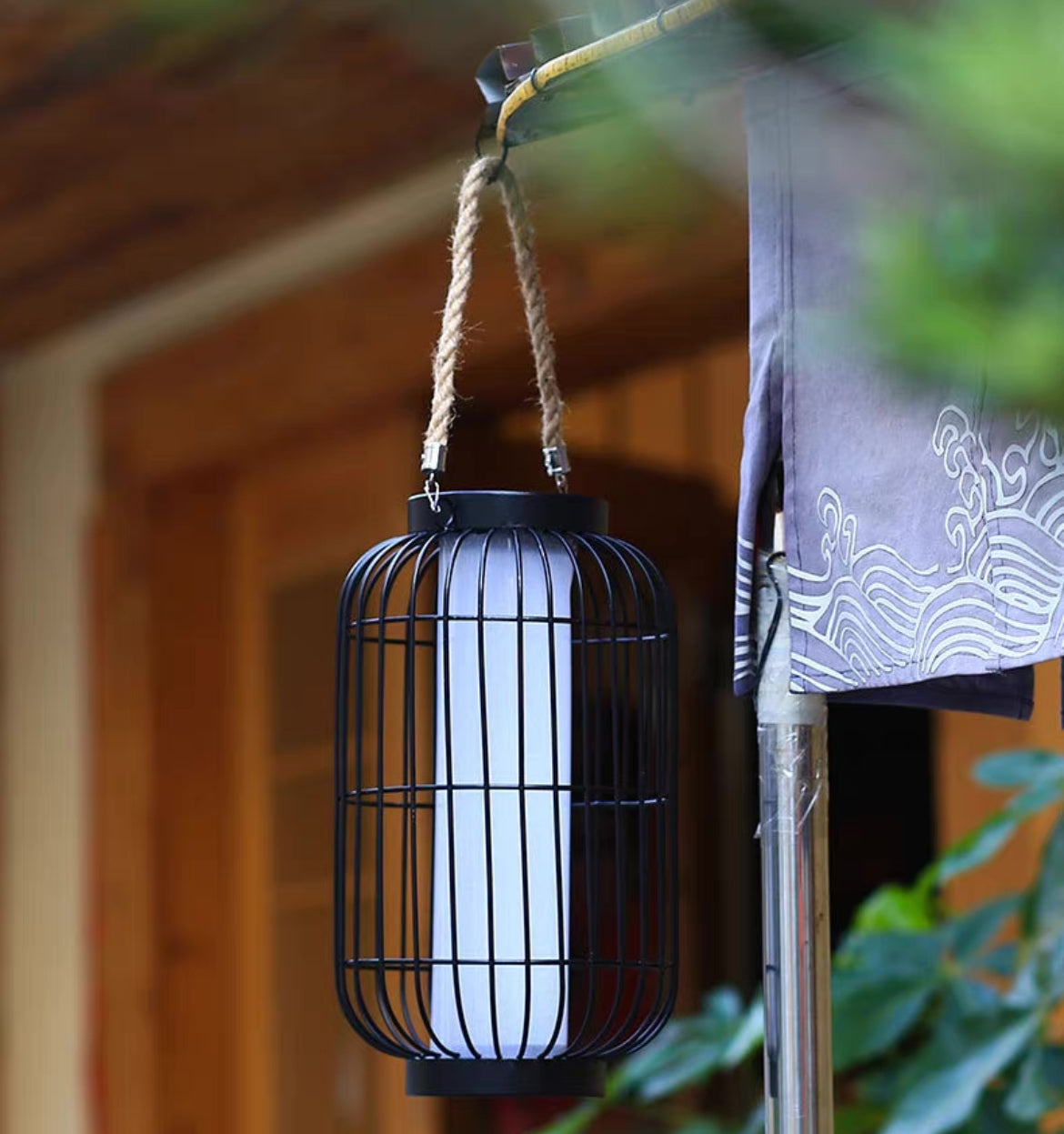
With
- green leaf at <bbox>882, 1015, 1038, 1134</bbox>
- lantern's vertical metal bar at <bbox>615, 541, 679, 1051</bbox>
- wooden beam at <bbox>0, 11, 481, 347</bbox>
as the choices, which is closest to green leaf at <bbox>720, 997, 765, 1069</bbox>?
green leaf at <bbox>882, 1015, 1038, 1134</bbox>

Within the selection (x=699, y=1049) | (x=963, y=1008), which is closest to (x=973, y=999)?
(x=963, y=1008)

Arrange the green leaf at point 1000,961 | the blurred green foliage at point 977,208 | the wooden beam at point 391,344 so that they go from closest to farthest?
the blurred green foliage at point 977,208
the green leaf at point 1000,961
the wooden beam at point 391,344

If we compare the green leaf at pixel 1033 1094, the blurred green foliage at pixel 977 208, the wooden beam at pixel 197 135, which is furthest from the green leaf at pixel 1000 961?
the blurred green foliage at pixel 977 208

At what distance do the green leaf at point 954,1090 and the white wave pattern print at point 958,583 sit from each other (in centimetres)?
68

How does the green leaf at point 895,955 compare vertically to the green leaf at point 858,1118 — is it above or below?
above

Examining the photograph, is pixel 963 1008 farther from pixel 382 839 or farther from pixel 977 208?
pixel 977 208

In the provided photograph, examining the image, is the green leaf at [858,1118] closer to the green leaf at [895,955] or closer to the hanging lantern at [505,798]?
the green leaf at [895,955]

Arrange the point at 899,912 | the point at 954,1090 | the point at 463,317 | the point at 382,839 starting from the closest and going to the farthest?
the point at 382,839 → the point at 463,317 → the point at 954,1090 → the point at 899,912

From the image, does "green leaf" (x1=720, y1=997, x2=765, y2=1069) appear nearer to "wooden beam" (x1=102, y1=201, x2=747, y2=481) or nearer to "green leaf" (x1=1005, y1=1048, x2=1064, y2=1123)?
"green leaf" (x1=1005, y1=1048, x2=1064, y2=1123)

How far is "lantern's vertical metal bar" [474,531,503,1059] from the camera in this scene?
2.92 feet

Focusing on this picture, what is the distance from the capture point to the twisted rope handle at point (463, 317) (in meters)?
0.92

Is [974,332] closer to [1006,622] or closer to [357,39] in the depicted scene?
[1006,622]

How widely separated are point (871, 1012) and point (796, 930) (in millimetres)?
842

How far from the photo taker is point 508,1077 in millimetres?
892
